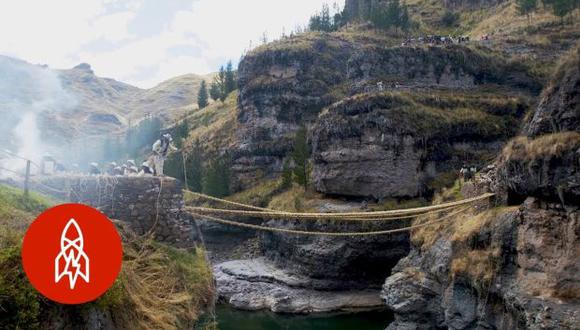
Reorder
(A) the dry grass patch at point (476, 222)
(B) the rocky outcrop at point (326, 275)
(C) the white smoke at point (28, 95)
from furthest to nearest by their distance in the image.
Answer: (C) the white smoke at point (28, 95) → (B) the rocky outcrop at point (326, 275) → (A) the dry grass patch at point (476, 222)

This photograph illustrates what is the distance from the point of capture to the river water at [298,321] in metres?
32.0

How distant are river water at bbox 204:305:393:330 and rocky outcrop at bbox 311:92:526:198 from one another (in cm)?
1067

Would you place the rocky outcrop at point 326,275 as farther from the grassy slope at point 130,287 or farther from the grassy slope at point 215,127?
the grassy slope at point 215,127

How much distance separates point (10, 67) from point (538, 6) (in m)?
97.8

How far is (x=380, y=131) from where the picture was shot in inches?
1644

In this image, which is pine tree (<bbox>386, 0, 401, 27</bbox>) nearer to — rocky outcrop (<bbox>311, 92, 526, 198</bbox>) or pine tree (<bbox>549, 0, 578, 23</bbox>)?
pine tree (<bbox>549, 0, 578, 23</bbox>)

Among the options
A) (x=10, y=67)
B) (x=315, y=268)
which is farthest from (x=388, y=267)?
(x=10, y=67)

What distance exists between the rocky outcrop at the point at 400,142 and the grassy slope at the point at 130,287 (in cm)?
3027

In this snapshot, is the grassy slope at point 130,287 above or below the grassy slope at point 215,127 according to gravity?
below

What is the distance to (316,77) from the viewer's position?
A: 64000 millimetres

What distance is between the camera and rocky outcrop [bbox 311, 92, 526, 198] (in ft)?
136

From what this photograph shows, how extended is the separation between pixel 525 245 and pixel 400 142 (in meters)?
24.8

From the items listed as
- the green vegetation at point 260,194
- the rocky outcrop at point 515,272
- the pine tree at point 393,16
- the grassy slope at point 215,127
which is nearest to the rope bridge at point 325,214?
the rocky outcrop at point 515,272

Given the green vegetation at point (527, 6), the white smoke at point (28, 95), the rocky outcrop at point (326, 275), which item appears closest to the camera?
the rocky outcrop at point (326, 275)
